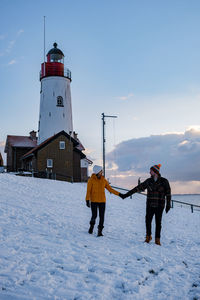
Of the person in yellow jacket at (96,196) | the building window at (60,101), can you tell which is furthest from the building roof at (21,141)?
the person in yellow jacket at (96,196)

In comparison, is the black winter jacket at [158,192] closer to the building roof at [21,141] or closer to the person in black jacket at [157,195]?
the person in black jacket at [157,195]

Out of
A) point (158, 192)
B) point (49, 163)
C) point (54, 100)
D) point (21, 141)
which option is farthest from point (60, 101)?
point (158, 192)

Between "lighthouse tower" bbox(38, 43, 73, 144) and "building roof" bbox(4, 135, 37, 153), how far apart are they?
7.39 m

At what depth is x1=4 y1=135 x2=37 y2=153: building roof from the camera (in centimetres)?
4928

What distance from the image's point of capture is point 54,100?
42.0m

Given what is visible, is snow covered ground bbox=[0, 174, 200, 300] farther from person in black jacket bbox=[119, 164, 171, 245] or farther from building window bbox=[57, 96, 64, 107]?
building window bbox=[57, 96, 64, 107]

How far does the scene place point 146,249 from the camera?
7871 millimetres

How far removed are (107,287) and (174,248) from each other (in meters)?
3.79

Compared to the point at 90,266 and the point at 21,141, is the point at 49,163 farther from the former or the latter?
the point at 90,266

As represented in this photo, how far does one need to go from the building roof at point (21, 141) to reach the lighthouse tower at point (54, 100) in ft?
24.3

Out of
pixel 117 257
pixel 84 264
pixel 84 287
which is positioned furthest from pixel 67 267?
pixel 117 257

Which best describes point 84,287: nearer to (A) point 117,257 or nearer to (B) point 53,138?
(A) point 117,257

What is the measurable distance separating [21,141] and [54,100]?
38.5 ft

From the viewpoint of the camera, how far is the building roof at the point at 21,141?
49.3 m
